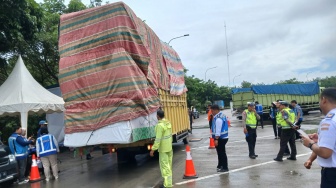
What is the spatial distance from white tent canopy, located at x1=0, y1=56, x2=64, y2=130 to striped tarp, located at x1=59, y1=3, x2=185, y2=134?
12.8 feet

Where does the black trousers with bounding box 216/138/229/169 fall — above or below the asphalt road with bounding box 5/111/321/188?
above

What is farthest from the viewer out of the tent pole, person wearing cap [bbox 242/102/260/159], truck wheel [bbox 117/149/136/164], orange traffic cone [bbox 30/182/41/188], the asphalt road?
the tent pole

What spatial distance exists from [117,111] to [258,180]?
367 centimetres

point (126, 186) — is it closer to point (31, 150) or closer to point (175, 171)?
point (175, 171)

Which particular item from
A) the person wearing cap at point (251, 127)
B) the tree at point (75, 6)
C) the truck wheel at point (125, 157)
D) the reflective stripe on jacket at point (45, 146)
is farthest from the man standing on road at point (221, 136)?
the tree at point (75, 6)

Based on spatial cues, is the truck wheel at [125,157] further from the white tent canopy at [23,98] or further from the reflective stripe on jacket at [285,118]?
the reflective stripe on jacket at [285,118]

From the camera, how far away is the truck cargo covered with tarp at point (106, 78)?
8.23 metres

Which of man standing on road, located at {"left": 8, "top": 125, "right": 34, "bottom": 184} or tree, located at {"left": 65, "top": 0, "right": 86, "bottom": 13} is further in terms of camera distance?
tree, located at {"left": 65, "top": 0, "right": 86, "bottom": 13}

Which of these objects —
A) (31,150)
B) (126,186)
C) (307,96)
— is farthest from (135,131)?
(307,96)

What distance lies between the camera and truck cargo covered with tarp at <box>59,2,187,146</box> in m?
8.23

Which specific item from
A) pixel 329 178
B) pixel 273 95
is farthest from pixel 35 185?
pixel 273 95

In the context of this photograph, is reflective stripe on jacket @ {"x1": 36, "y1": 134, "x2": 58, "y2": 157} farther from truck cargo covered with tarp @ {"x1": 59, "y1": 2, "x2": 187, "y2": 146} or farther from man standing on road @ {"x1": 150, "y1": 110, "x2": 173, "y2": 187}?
man standing on road @ {"x1": 150, "y1": 110, "x2": 173, "y2": 187}

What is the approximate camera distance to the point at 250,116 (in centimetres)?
1002

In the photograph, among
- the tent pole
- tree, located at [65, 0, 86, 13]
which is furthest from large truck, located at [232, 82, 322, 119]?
the tent pole
